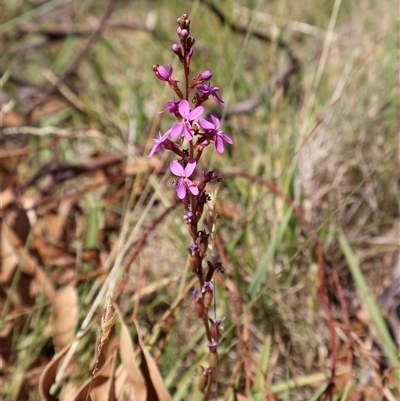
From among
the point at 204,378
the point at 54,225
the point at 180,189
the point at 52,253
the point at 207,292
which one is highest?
the point at 54,225

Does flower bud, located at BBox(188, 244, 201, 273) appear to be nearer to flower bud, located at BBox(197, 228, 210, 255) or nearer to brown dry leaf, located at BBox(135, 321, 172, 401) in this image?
flower bud, located at BBox(197, 228, 210, 255)

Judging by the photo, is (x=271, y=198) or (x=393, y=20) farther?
(x=393, y=20)

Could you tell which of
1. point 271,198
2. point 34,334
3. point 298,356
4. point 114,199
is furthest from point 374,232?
point 34,334

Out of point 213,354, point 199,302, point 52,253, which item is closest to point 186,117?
point 199,302

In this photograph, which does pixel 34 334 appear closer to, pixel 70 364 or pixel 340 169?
pixel 70 364

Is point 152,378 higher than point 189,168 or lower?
lower

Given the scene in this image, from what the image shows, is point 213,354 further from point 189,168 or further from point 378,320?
point 378,320

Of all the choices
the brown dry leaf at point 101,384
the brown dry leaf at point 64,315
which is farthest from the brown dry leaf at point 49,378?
the brown dry leaf at point 64,315
